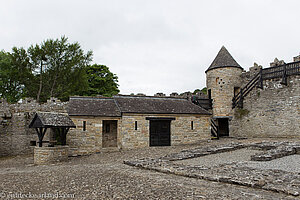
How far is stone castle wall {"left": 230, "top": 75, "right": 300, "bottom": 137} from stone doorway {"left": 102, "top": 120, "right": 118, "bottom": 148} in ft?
34.7

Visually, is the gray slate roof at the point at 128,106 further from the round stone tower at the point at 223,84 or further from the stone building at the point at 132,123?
the round stone tower at the point at 223,84

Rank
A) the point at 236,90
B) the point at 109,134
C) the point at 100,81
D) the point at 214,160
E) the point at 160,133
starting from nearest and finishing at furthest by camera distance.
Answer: the point at 214,160
the point at 160,133
the point at 109,134
the point at 236,90
the point at 100,81

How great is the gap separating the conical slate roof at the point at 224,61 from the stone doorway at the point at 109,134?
1067cm

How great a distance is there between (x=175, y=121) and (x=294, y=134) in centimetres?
848

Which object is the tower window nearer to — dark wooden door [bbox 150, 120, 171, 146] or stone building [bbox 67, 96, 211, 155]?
stone building [bbox 67, 96, 211, 155]

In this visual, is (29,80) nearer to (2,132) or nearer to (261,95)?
(2,132)

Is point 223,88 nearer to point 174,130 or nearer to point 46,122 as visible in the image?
point 174,130

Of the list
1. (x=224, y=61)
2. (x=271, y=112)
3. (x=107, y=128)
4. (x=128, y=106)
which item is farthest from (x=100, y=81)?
(x=271, y=112)

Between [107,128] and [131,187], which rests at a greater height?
[107,128]

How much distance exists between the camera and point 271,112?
17.4m

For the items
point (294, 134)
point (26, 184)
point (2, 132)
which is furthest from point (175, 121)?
point (2, 132)

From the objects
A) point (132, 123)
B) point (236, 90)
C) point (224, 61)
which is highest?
point (224, 61)

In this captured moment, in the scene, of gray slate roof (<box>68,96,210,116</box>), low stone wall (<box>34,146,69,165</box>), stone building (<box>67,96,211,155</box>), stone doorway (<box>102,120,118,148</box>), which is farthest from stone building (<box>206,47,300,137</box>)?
low stone wall (<box>34,146,69,165</box>)

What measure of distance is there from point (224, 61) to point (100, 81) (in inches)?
687
